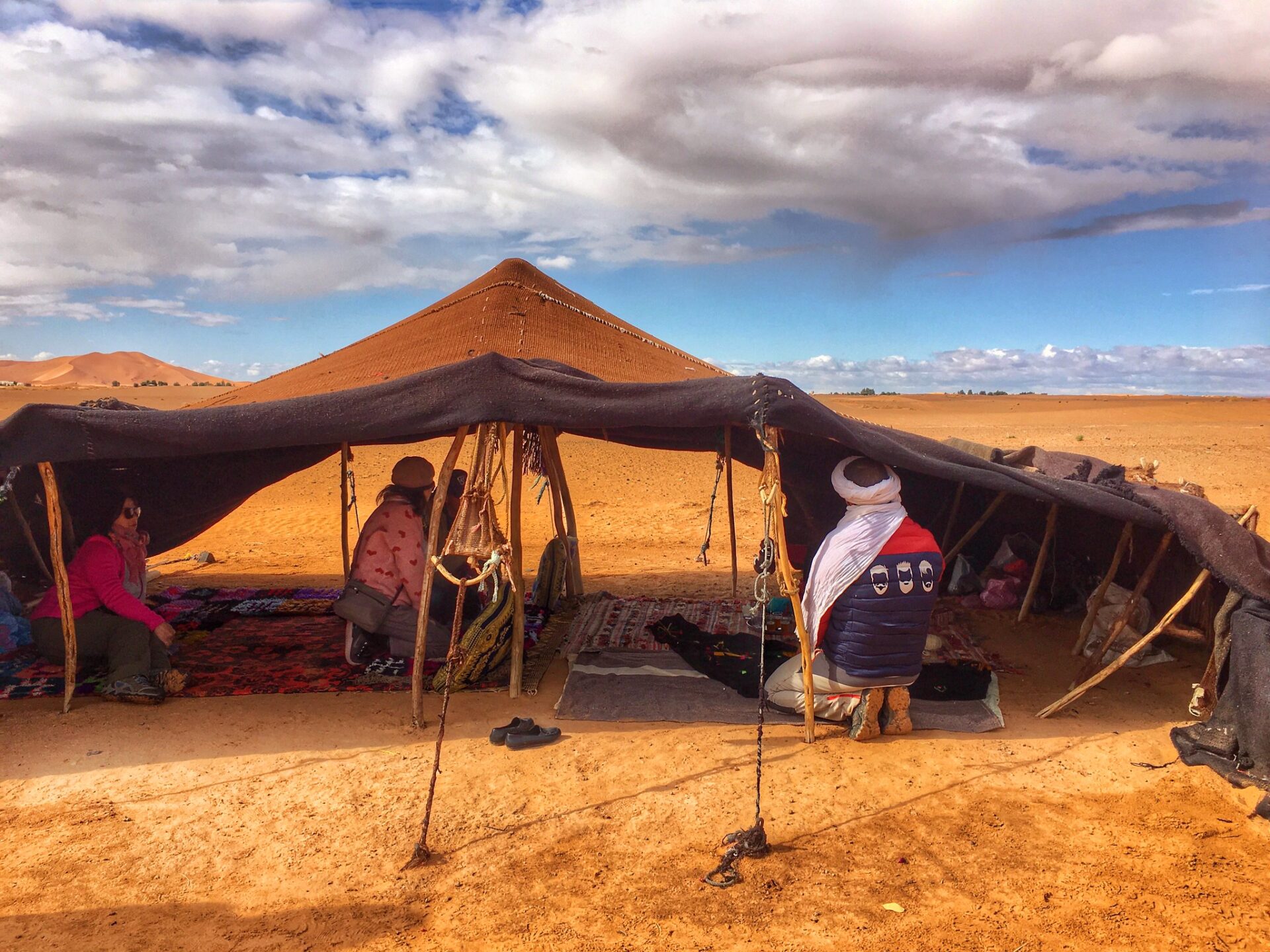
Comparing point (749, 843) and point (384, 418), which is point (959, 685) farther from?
point (384, 418)

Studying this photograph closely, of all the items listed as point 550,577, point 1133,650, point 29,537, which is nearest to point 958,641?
point 1133,650

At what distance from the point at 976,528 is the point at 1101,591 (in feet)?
5.06

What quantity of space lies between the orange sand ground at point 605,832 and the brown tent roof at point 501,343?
2.26 meters

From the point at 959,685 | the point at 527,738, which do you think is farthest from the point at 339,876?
the point at 959,685

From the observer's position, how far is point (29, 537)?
6.58 m

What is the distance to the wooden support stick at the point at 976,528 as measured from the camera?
7.09 m

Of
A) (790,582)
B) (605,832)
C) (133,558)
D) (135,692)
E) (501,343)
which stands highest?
(501,343)

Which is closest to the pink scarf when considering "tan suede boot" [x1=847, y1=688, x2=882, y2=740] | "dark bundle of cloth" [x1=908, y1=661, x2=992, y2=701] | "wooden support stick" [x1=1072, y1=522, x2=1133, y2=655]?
"tan suede boot" [x1=847, y1=688, x2=882, y2=740]

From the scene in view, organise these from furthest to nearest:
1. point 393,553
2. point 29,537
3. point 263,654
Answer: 1. point 29,537
2. point 263,654
3. point 393,553

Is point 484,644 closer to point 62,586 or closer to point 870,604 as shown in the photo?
point 870,604

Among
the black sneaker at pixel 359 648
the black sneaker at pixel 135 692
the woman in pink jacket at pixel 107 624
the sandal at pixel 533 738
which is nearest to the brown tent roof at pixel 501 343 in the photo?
the woman in pink jacket at pixel 107 624

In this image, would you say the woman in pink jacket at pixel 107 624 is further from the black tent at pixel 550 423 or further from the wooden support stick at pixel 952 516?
the wooden support stick at pixel 952 516

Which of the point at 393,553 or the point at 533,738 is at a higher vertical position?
the point at 393,553

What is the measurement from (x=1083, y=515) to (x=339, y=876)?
5.94 m
